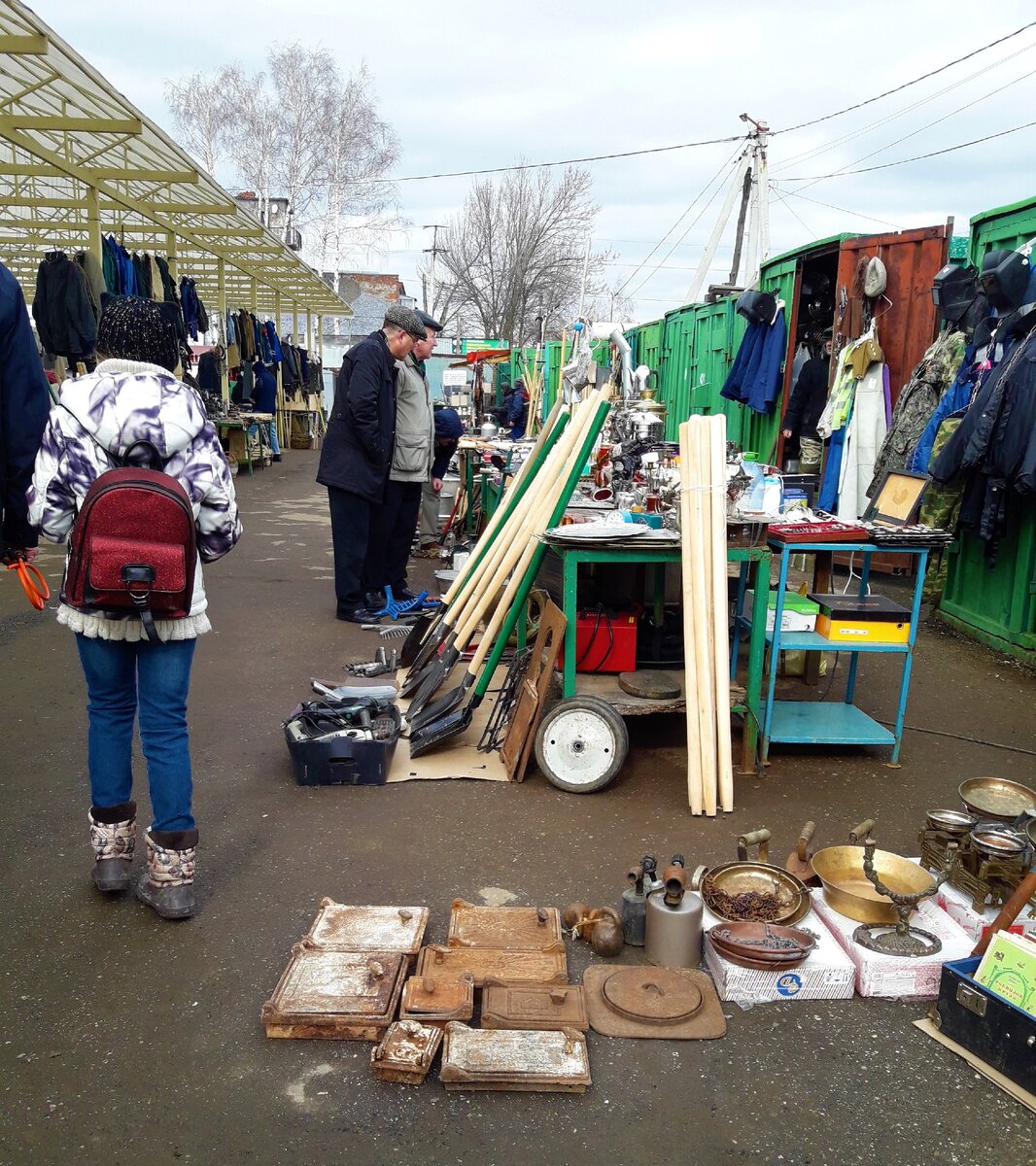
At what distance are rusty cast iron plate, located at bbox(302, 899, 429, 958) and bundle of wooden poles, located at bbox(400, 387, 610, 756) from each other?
1441 mm

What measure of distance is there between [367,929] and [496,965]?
443 millimetres

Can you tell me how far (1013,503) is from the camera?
621 centimetres

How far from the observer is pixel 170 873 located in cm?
305

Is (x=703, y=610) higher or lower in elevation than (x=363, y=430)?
lower

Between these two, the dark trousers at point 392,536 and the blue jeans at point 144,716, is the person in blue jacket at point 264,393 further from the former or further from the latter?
the blue jeans at point 144,716

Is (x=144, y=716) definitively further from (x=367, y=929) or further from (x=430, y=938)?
(x=430, y=938)

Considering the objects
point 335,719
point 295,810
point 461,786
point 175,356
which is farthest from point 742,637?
point 175,356

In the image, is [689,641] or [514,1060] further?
[689,641]

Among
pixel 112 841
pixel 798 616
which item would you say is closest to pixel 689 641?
pixel 798 616

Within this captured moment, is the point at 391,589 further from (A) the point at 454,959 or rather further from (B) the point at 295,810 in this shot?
(A) the point at 454,959

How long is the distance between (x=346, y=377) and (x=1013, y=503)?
4.62 meters

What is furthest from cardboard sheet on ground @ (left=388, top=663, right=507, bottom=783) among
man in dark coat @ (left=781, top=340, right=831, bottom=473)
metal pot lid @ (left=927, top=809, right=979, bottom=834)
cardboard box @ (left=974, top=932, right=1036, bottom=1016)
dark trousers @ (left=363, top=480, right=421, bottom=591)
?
man in dark coat @ (left=781, top=340, right=831, bottom=473)

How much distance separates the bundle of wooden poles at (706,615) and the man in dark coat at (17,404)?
8.54 feet

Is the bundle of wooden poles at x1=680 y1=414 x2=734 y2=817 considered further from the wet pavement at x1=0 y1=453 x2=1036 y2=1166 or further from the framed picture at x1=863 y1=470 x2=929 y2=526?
the framed picture at x1=863 y1=470 x2=929 y2=526
